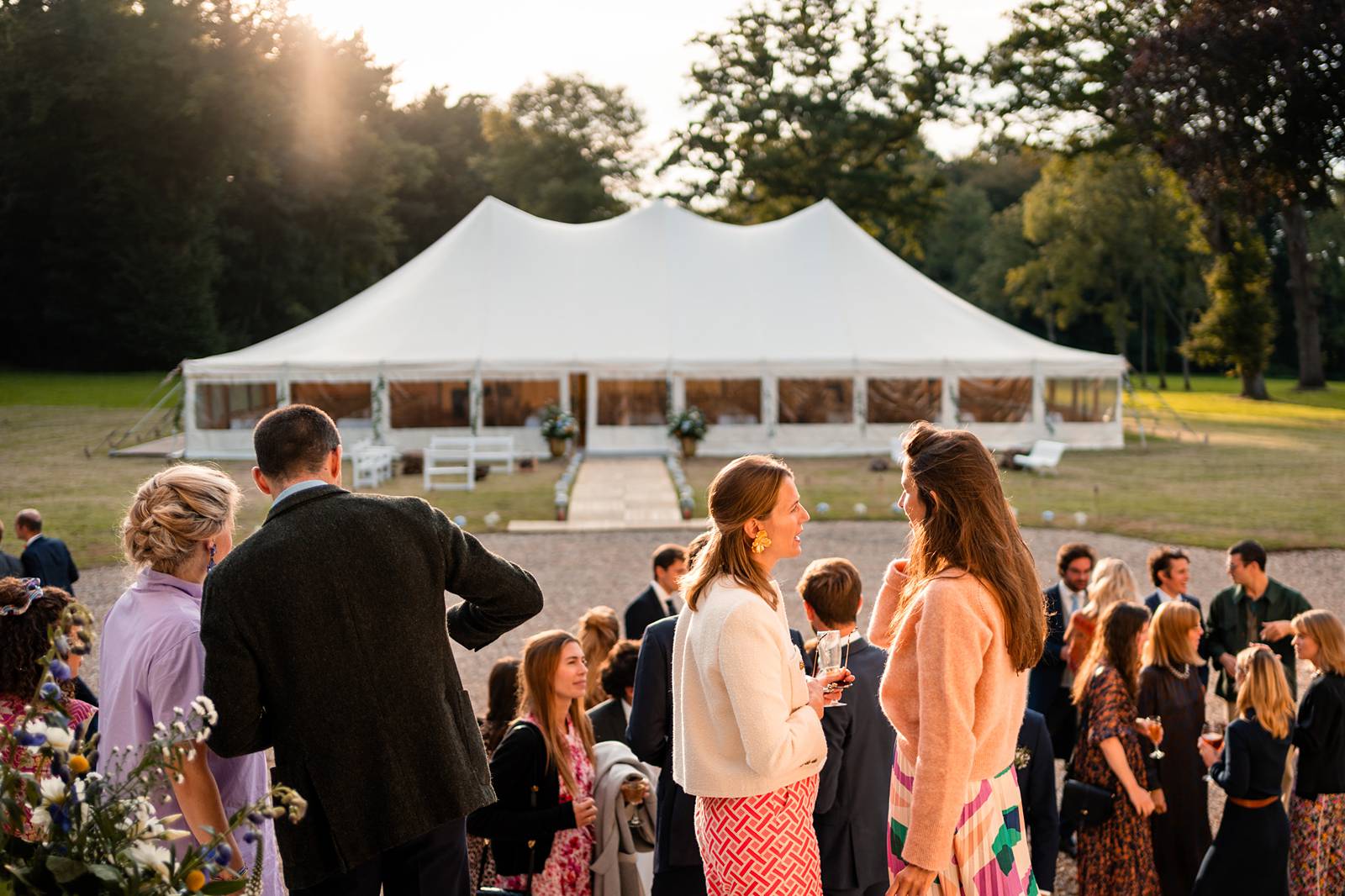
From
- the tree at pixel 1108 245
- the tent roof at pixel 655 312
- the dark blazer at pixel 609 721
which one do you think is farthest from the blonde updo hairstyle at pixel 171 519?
the tree at pixel 1108 245

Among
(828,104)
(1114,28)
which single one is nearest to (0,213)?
(828,104)

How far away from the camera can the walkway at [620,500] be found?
14094 millimetres

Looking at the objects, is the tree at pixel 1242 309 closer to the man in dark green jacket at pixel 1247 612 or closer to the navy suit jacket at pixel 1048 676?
the man in dark green jacket at pixel 1247 612

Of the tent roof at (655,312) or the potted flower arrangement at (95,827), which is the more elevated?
the tent roof at (655,312)

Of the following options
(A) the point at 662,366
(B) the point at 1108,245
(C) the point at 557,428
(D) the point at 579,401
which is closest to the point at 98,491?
(C) the point at 557,428

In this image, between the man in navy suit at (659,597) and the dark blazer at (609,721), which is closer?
the dark blazer at (609,721)

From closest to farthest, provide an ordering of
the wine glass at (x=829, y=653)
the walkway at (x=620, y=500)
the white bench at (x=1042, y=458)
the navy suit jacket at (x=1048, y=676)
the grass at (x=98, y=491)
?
1. the wine glass at (x=829, y=653)
2. the navy suit jacket at (x=1048, y=676)
3. the grass at (x=98, y=491)
4. the walkway at (x=620, y=500)
5. the white bench at (x=1042, y=458)

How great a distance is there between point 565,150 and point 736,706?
161ft

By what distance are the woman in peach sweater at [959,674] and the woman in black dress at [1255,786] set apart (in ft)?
5.81

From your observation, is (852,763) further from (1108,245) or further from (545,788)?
(1108,245)

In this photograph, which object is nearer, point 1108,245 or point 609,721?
point 609,721

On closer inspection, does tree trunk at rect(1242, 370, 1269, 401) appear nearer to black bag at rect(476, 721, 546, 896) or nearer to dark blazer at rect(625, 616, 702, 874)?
dark blazer at rect(625, 616, 702, 874)

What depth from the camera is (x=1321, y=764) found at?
13.8 ft

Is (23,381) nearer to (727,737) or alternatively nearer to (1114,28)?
(1114,28)
